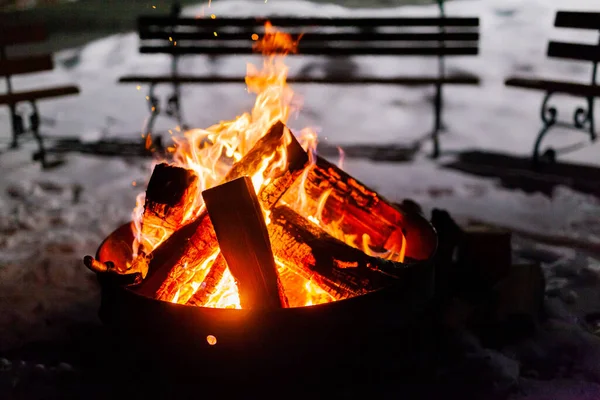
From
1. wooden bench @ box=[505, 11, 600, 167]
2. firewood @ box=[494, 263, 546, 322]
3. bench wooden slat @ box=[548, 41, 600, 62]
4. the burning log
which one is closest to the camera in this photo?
the burning log

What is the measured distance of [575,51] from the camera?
5.80 m

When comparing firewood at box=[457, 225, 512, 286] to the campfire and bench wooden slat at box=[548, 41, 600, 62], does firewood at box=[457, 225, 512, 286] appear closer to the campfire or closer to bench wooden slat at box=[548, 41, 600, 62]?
the campfire

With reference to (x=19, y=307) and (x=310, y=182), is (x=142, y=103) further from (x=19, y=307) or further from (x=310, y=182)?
(x=310, y=182)

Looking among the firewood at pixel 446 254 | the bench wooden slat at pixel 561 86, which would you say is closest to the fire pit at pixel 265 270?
the firewood at pixel 446 254

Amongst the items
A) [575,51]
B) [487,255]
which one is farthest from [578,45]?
[487,255]

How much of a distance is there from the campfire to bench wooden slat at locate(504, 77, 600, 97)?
10.3ft

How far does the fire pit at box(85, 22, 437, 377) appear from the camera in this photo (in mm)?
2240

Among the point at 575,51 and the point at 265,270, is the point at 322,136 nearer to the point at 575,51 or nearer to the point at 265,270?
the point at 575,51

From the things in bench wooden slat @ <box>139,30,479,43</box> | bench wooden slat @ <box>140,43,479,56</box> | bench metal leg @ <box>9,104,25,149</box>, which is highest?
bench wooden slat @ <box>139,30,479,43</box>

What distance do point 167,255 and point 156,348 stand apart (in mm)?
354

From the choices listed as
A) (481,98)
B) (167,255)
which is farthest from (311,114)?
(167,255)

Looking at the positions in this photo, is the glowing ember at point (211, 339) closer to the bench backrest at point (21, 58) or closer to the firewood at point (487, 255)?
the firewood at point (487, 255)

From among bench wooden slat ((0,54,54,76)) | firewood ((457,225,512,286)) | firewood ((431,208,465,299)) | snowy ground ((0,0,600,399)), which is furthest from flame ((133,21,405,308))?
bench wooden slat ((0,54,54,76))

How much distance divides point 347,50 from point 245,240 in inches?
168
